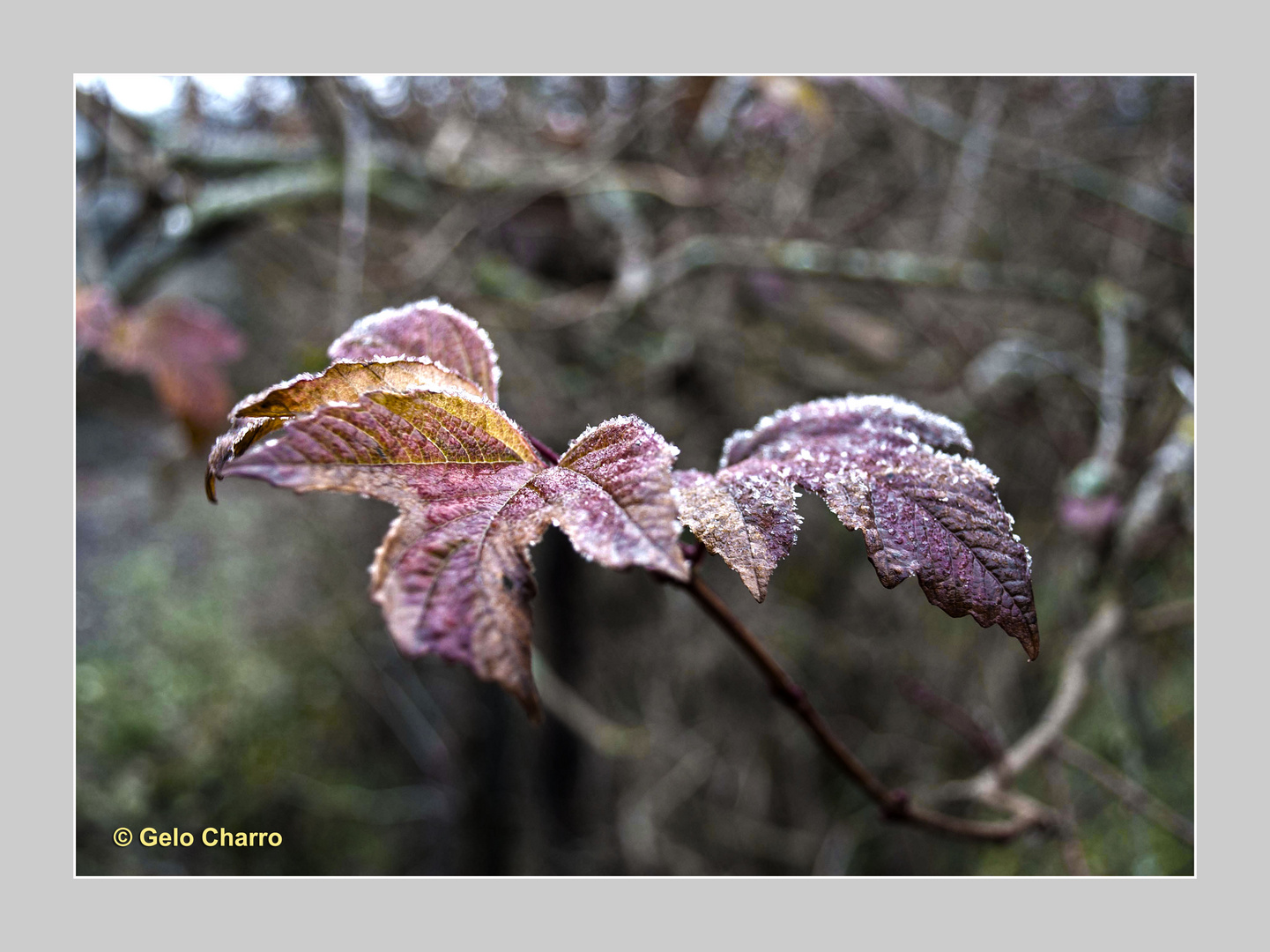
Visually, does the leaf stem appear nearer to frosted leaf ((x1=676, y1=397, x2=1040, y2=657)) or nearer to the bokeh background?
frosted leaf ((x1=676, y1=397, x2=1040, y2=657))

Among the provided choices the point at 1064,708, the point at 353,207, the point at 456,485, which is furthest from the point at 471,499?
the point at 353,207

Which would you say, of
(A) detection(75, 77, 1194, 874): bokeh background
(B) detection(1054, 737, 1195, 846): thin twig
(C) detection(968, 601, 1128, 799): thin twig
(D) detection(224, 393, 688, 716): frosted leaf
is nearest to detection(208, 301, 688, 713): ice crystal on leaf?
(D) detection(224, 393, 688, 716): frosted leaf

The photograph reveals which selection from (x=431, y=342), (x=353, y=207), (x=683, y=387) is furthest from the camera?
(x=683, y=387)

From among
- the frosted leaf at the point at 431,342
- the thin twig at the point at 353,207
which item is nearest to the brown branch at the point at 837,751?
the frosted leaf at the point at 431,342

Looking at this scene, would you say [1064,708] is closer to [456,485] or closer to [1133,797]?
[1133,797]

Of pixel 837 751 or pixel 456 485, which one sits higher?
pixel 456 485

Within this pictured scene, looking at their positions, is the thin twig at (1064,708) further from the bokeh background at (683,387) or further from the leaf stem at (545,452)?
the leaf stem at (545,452)
